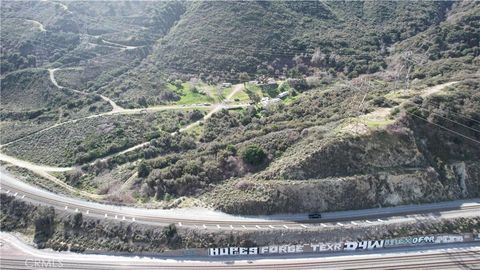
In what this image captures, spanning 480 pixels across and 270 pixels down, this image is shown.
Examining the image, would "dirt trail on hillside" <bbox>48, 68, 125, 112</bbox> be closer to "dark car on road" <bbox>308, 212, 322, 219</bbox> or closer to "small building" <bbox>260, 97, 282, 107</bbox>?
"small building" <bbox>260, 97, 282, 107</bbox>

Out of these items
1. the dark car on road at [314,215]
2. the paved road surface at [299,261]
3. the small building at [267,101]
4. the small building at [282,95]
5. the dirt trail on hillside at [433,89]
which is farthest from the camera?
the small building at [282,95]

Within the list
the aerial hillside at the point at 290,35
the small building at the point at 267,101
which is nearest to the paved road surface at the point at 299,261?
the small building at the point at 267,101

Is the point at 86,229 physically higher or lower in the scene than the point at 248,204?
lower

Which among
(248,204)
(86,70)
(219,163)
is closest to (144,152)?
(219,163)

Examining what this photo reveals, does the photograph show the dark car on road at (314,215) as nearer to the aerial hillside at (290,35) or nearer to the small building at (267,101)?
the small building at (267,101)

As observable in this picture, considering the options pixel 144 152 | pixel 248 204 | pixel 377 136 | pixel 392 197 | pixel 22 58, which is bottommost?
pixel 22 58

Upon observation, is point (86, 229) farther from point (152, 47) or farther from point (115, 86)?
point (152, 47)

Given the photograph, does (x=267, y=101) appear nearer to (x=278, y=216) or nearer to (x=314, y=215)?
(x=278, y=216)

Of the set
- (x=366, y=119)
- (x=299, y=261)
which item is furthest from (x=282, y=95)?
(x=299, y=261)

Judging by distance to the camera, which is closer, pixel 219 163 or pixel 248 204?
pixel 248 204
